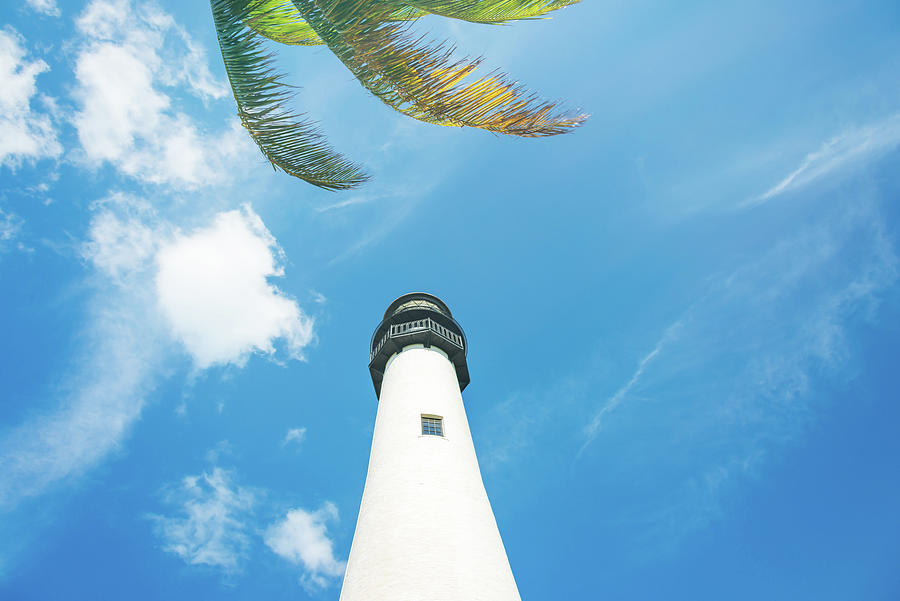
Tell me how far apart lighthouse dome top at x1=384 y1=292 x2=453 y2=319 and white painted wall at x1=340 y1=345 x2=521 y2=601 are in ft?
24.6

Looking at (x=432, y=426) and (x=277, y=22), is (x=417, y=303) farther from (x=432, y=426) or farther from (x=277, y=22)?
(x=277, y=22)

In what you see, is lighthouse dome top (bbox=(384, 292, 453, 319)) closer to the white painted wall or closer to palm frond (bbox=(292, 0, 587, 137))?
the white painted wall

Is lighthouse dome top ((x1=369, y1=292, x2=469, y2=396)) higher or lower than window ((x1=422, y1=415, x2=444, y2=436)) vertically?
higher

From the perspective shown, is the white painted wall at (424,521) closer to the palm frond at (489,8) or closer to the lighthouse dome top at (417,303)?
the lighthouse dome top at (417,303)

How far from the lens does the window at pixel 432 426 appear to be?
15016 mm

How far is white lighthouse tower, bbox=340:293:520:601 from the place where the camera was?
33.9ft

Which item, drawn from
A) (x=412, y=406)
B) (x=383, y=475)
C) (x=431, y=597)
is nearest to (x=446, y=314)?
(x=412, y=406)

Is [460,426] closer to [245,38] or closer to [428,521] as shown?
[428,521]

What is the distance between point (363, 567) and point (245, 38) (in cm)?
1035

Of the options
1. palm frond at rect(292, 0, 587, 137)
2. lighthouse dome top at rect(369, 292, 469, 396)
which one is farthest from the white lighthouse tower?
palm frond at rect(292, 0, 587, 137)

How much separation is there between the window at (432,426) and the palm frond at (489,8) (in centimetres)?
1108

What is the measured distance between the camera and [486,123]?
6.95 m

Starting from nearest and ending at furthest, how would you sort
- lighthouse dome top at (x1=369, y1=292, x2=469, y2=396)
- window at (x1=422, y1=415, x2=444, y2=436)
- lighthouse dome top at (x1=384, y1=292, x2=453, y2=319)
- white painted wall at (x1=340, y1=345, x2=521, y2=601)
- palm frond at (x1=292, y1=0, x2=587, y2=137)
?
palm frond at (x1=292, y1=0, x2=587, y2=137), white painted wall at (x1=340, y1=345, x2=521, y2=601), window at (x1=422, y1=415, x2=444, y2=436), lighthouse dome top at (x1=369, y1=292, x2=469, y2=396), lighthouse dome top at (x1=384, y1=292, x2=453, y2=319)

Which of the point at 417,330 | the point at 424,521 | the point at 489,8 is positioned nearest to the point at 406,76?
the point at 489,8
